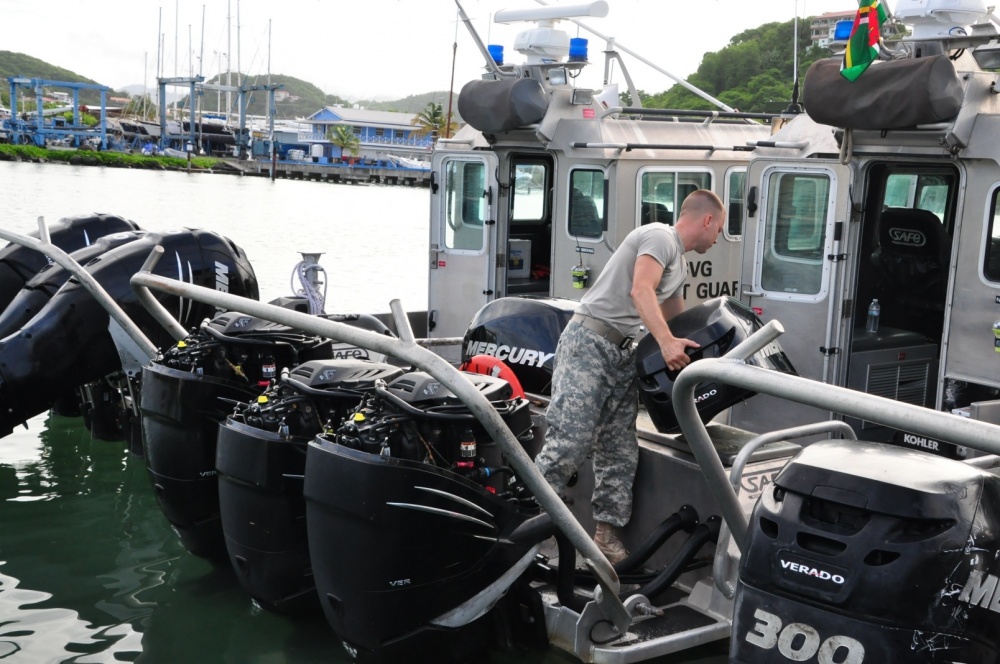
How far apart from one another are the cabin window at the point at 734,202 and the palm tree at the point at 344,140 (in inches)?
4135

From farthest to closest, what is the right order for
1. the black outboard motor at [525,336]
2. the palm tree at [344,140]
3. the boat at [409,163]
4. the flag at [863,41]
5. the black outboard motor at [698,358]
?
the palm tree at [344,140], the boat at [409,163], the black outboard motor at [525,336], the flag at [863,41], the black outboard motor at [698,358]

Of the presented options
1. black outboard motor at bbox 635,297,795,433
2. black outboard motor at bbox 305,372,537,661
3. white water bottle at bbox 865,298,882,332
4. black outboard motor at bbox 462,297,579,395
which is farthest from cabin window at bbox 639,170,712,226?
black outboard motor at bbox 305,372,537,661

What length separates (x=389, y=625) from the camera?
174 inches

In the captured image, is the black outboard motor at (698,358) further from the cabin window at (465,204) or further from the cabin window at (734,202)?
the cabin window at (734,202)

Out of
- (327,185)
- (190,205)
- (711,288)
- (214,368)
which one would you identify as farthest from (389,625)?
(327,185)

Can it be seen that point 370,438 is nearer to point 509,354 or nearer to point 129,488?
point 509,354

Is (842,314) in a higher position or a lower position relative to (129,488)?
higher

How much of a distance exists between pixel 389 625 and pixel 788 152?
4.34 metres

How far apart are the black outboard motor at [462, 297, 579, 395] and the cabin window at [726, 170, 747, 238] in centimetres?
417

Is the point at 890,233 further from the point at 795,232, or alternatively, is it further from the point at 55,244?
the point at 55,244

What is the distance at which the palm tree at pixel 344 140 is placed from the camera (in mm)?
113812

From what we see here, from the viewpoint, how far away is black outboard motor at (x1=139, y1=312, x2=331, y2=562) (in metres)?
5.70

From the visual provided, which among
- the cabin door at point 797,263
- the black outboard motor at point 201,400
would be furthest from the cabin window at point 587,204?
the black outboard motor at point 201,400

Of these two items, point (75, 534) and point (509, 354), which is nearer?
point (509, 354)
